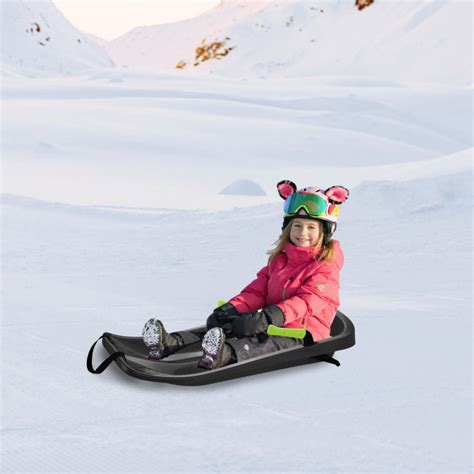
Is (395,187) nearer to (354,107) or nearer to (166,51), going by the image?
(354,107)

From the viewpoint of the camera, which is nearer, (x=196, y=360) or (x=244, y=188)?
(x=196, y=360)

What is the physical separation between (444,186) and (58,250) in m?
4.70

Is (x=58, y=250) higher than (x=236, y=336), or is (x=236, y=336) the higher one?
(x=58, y=250)

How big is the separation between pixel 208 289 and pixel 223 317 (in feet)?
6.17

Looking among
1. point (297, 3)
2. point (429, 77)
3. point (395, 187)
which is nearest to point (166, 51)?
point (297, 3)

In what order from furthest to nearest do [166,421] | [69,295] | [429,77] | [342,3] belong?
[342,3] < [429,77] < [69,295] < [166,421]

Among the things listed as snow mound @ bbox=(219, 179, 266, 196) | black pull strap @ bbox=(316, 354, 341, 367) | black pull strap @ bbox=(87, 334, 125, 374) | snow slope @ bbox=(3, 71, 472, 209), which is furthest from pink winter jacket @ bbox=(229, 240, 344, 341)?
snow mound @ bbox=(219, 179, 266, 196)

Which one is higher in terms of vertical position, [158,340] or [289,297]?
[289,297]

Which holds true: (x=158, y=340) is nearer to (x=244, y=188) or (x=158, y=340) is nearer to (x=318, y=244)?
(x=318, y=244)

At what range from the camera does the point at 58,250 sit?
316 inches

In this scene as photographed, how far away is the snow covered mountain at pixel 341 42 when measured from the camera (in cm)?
4897

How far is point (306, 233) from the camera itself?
460 centimetres

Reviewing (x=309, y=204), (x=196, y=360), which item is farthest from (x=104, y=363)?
→ (x=309, y=204)

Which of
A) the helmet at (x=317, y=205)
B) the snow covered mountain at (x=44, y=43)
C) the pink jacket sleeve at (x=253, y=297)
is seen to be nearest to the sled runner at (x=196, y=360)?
the pink jacket sleeve at (x=253, y=297)
